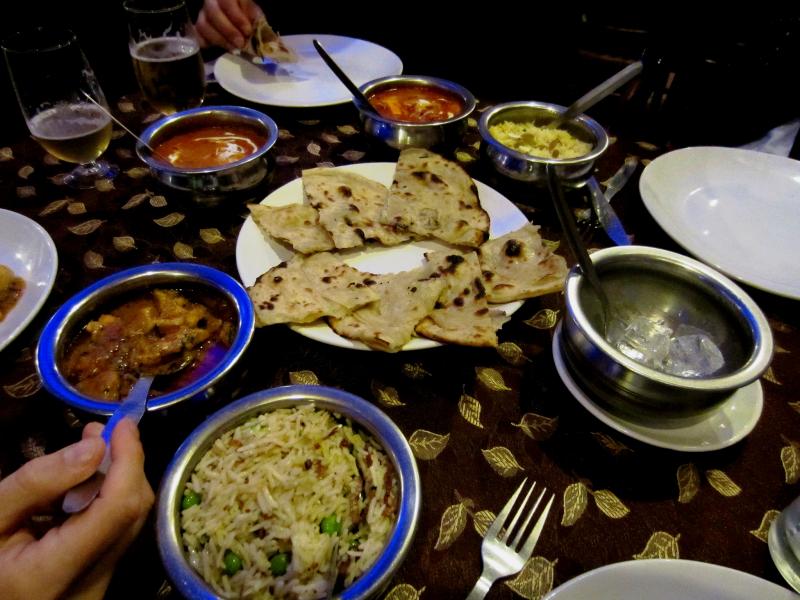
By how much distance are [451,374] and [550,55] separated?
14.6 ft

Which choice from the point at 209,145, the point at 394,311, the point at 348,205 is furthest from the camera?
the point at 209,145

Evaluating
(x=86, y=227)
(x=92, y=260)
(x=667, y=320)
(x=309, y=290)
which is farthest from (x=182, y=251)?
(x=667, y=320)

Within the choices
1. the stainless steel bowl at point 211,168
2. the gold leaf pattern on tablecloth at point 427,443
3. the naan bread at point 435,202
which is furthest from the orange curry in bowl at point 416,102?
the gold leaf pattern on tablecloth at point 427,443

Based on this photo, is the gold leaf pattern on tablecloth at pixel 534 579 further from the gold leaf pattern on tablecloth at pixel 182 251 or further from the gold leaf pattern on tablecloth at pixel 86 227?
the gold leaf pattern on tablecloth at pixel 86 227

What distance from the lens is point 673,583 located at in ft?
3.89

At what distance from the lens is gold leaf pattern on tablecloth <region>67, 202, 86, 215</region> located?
2451 millimetres

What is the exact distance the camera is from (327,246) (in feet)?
7.11

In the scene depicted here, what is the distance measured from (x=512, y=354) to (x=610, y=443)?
0.46 meters

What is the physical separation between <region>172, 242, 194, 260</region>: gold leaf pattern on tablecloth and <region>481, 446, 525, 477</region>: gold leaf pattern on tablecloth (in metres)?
1.53

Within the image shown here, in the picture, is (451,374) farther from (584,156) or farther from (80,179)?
(80,179)

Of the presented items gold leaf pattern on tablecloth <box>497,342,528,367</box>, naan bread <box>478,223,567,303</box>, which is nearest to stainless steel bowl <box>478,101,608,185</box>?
naan bread <box>478,223,567,303</box>

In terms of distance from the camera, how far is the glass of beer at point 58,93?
2.30m

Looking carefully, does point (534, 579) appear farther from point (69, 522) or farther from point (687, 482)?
point (69, 522)

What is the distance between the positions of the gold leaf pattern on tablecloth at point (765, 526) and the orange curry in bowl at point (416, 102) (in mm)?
2330
